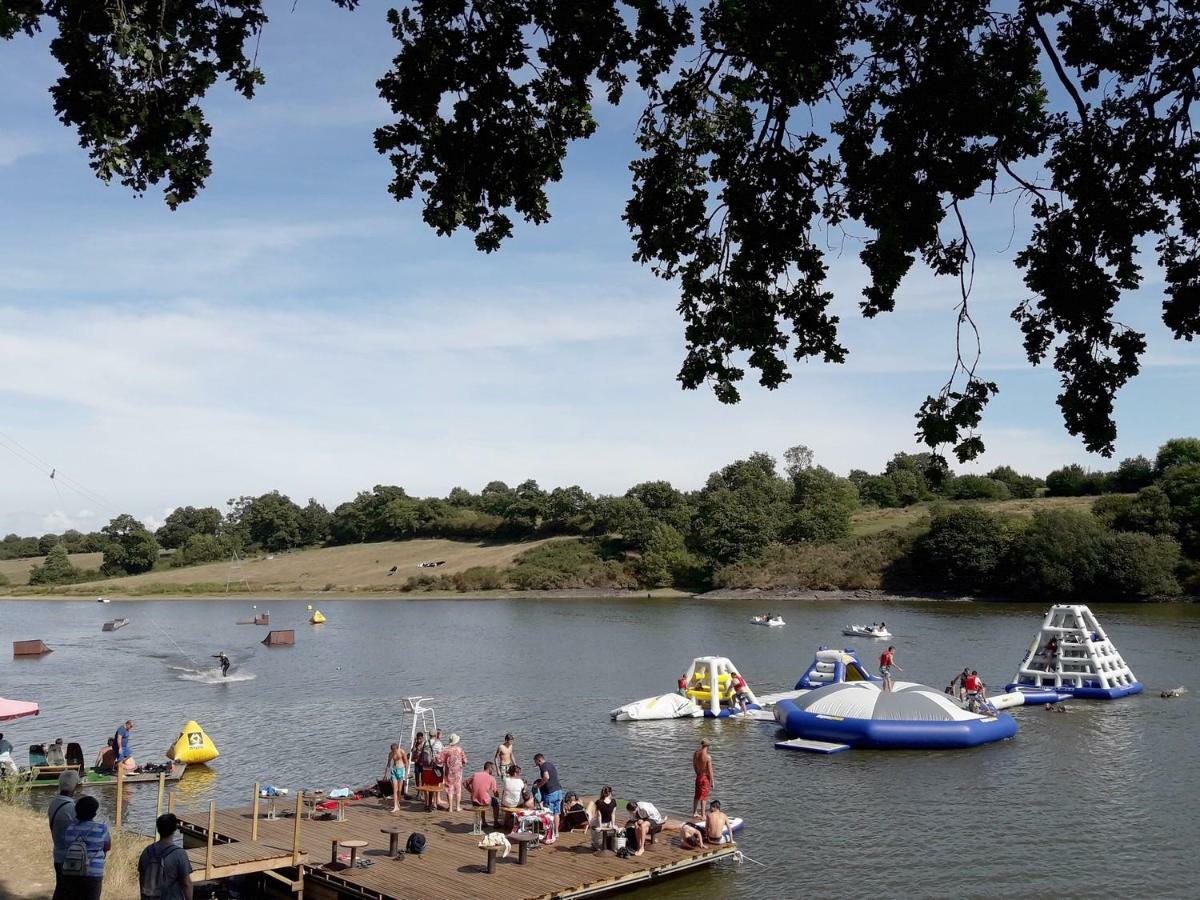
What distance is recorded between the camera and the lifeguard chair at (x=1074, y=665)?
141ft

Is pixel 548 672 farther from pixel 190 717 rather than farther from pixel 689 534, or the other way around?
pixel 689 534

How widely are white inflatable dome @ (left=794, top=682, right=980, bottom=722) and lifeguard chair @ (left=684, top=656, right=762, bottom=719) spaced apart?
187 inches

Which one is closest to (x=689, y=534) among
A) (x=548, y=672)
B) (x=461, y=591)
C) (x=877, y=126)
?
(x=461, y=591)

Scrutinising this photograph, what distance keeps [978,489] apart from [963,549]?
136 feet

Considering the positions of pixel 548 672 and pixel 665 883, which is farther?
pixel 548 672

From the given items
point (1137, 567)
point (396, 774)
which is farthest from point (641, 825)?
point (1137, 567)

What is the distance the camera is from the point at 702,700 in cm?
4150

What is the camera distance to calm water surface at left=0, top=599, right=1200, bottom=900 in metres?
23.3

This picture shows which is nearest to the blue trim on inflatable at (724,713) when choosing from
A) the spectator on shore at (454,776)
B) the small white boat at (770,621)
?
the spectator on shore at (454,776)

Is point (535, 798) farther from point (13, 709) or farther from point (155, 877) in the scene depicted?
point (13, 709)

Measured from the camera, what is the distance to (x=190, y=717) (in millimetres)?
43812

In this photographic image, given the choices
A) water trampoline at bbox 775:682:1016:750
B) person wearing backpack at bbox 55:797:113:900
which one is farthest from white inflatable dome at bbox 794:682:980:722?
person wearing backpack at bbox 55:797:113:900

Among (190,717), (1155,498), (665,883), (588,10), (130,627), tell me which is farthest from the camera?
(1155,498)

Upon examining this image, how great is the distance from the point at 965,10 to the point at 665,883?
17511mm
